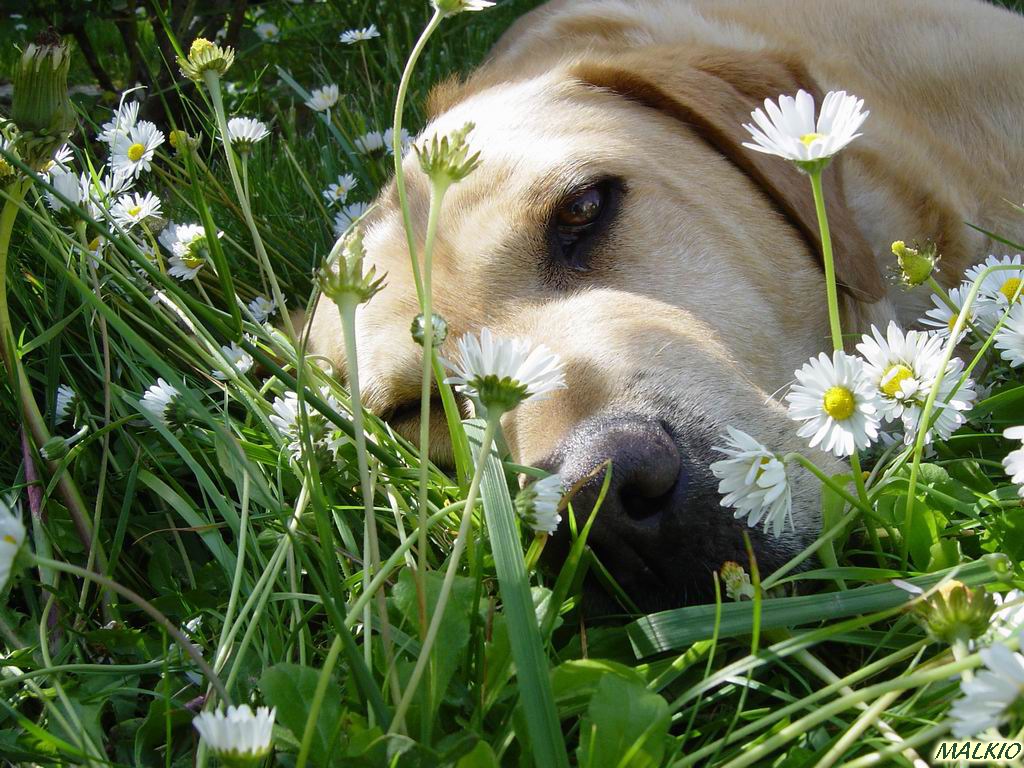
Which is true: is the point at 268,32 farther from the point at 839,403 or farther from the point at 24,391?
the point at 839,403

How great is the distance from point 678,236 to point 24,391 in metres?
1.51

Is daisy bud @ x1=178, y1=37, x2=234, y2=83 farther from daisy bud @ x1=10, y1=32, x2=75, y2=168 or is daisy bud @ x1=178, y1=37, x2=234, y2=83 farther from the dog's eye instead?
the dog's eye

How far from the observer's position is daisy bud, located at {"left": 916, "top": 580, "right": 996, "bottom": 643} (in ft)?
3.41

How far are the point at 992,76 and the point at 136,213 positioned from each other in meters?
2.68

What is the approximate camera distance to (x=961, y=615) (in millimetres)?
1040

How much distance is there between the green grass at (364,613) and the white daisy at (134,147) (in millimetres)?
254

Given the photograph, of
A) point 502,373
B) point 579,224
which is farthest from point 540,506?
point 579,224

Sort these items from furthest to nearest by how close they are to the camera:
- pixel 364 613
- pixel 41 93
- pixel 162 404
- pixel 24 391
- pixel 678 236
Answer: pixel 678 236 → pixel 162 404 → pixel 24 391 → pixel 41 93 → pixel 364 613

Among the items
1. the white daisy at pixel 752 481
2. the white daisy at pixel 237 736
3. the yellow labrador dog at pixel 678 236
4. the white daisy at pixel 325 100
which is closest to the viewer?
the white daisy at pixel 237 736

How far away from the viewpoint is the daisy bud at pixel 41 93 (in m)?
1.46

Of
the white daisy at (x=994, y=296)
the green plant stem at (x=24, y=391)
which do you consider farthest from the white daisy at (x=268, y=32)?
the white daisy at (x=994, y=296)

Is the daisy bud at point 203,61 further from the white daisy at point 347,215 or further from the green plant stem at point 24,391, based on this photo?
the white daisy at point 347,215

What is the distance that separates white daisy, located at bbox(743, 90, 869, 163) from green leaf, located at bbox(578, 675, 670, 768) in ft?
2.54

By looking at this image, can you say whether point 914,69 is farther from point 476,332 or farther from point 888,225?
point 476,332
